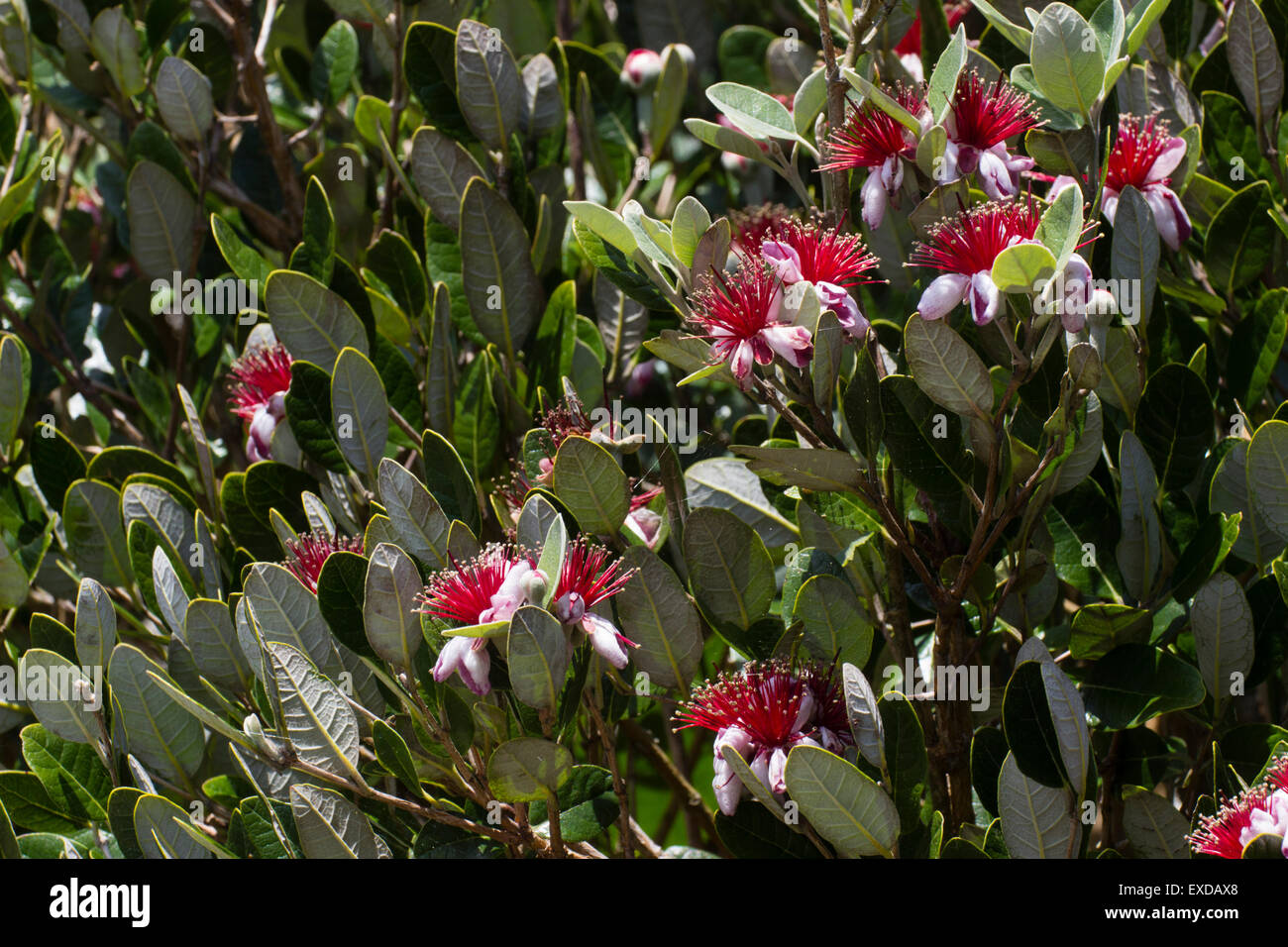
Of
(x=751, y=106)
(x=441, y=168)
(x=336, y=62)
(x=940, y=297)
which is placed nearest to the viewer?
(x=940, y=297)

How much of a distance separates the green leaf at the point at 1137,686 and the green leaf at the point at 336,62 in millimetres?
1629

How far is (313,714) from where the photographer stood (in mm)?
1211

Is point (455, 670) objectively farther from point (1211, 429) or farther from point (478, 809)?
point (1211, 429)

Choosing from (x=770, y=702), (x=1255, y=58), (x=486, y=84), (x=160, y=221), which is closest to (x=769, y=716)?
(x=770, y=702)

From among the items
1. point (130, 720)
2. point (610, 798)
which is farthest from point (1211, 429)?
point (130, 720)

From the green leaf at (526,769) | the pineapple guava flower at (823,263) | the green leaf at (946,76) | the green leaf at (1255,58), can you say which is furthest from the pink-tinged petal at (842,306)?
the green leaf at (1255,58)

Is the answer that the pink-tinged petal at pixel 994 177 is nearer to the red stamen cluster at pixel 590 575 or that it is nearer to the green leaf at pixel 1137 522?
the green leaf at pixel 1137 522

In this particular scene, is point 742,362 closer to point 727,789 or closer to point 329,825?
point 727,789

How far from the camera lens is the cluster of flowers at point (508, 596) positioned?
3.78 ft

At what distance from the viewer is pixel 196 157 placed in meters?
2.05

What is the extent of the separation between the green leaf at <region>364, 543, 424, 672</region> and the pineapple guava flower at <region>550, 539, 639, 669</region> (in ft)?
0.53

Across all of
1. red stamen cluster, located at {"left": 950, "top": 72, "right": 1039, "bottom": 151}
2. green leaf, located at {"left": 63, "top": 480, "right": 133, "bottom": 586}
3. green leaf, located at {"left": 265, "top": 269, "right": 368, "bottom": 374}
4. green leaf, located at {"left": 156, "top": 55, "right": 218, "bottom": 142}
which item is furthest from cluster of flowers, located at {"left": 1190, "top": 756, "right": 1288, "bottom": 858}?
green leaf, located at {"left": 156, "top": 55, "right": 218, "bottom": 142}

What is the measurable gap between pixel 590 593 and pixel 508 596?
0.41 feet
